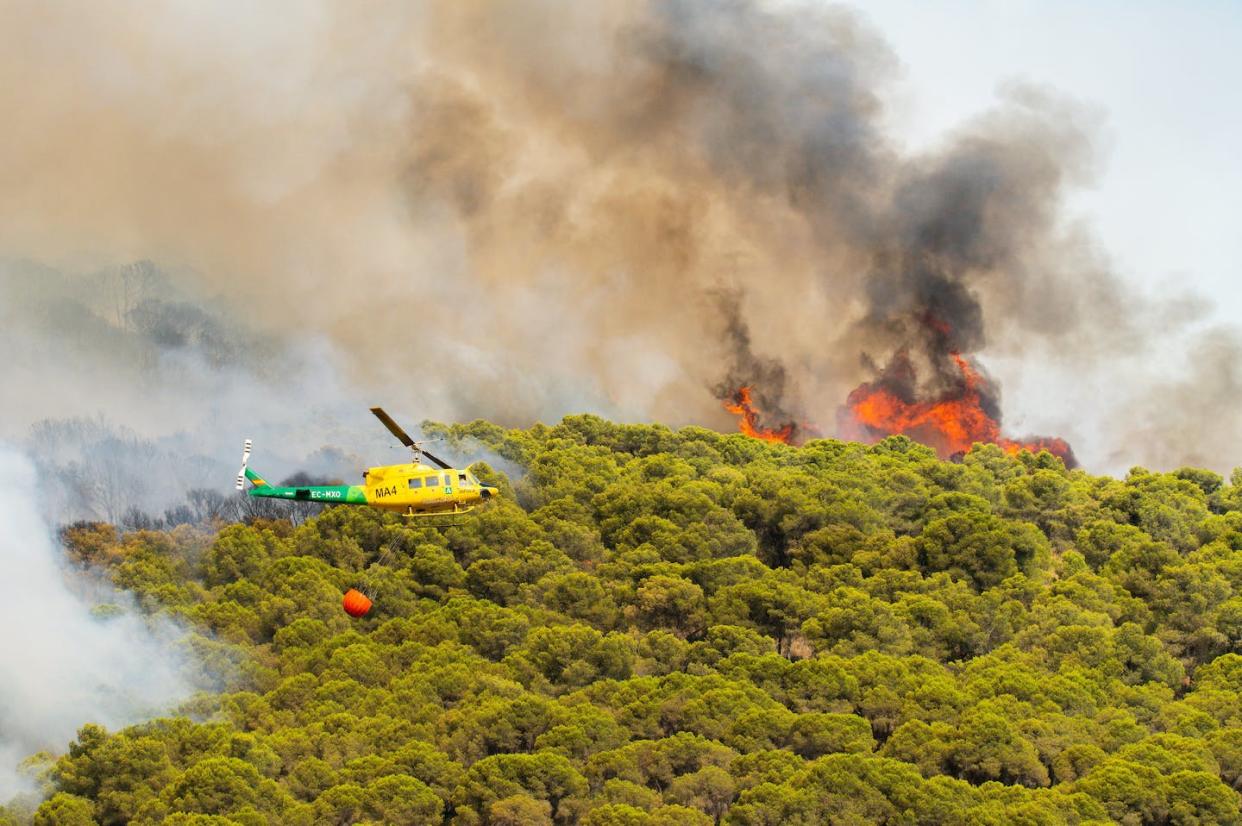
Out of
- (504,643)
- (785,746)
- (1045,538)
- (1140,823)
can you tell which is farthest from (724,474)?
(1140,823)

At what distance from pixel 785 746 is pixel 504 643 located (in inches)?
777

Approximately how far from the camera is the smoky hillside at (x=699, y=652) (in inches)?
3652

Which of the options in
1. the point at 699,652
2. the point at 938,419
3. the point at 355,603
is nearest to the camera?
the point at 355,603

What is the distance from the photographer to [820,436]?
162750 millimetres

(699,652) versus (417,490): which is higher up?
(699,652)

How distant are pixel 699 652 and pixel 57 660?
32548 mm

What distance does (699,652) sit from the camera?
10750cm

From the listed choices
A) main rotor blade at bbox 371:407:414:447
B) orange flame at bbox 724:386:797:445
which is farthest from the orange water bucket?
orange flame at bbox 724:386:797:445

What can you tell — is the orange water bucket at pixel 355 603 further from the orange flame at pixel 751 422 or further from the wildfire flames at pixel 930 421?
the wildfire flames at pixel 930 421

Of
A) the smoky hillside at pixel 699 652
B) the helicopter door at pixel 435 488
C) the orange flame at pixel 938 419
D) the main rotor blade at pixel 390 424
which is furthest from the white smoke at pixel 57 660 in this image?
the orange flame at pixel 938 419

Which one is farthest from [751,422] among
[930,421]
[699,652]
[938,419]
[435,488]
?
[435,488]

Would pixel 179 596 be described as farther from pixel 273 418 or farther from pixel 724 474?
pixel 724 474

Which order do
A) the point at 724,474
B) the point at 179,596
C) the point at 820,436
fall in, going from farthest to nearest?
the point at 820,436, the point at 724,474, the point at 179,596

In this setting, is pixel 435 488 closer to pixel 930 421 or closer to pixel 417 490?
pixel 417 490
